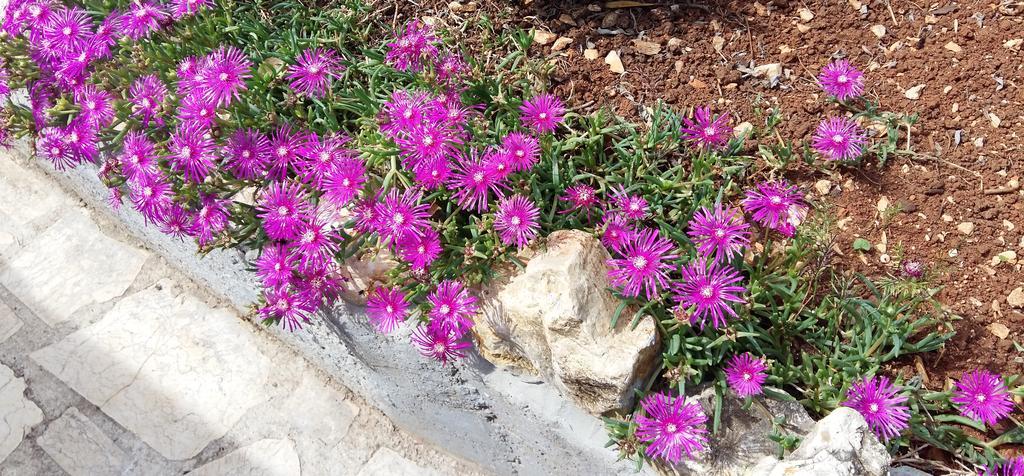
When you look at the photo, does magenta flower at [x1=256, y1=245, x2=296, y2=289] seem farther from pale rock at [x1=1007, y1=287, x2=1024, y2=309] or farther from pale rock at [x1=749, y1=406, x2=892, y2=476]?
pale rock at [x1=1007, y1=287, x2=1024, y2=309]

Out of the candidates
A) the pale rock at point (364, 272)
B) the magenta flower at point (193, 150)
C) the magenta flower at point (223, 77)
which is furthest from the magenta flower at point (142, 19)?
the pale rock at point (364, 272)

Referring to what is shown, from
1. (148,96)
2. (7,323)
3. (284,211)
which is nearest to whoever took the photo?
(284,211)

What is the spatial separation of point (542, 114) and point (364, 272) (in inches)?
25.9

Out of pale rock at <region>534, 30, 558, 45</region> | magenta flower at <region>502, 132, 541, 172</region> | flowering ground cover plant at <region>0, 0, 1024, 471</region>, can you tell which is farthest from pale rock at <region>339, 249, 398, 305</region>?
pale rock at <region>534, 30, 558, 45</region>

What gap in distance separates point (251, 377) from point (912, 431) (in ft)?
6.79

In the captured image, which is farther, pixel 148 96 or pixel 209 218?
pixel 148 96

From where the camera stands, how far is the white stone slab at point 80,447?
251cm

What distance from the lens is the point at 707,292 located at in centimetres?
173

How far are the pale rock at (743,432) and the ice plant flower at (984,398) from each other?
34 cm

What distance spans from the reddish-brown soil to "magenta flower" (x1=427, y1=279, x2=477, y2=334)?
0.70m

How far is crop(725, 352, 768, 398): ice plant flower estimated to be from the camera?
1.73 meters

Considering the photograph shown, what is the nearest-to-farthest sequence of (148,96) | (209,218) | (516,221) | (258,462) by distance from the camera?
1. (516,221)
2. (209,218)
3. (148,96)
4. (258,462)

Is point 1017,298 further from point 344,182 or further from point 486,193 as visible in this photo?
point 344,182

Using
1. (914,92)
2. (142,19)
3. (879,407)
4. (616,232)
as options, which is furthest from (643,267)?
(142,19)
